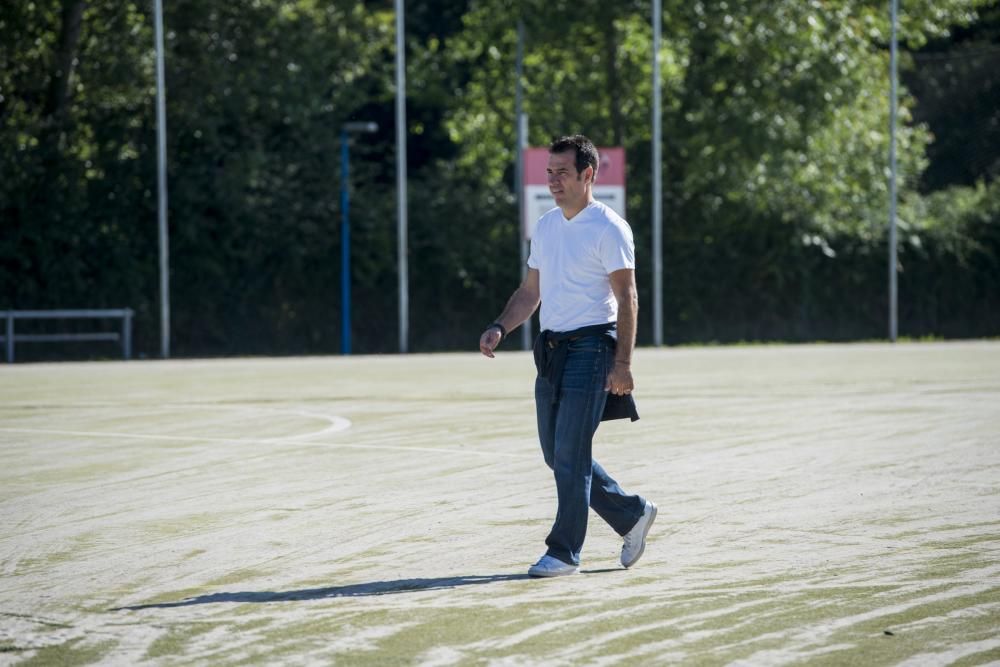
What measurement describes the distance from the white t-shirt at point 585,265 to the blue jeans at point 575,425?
126 mm

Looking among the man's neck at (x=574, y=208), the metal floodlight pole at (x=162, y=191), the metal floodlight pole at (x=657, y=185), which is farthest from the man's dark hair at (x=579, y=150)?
the metal floodlight pole at (x=657, y=185)

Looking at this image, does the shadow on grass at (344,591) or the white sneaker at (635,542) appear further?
the white sneaker at (635,542)

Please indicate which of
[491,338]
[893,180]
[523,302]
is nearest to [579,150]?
[523,302]

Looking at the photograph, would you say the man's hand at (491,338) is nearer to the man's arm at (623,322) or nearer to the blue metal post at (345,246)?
the man's arm at (623,322)

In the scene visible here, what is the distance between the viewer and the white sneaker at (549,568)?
715 centimetres

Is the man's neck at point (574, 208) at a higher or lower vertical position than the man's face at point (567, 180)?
lower

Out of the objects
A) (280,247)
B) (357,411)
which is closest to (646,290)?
(280,247)

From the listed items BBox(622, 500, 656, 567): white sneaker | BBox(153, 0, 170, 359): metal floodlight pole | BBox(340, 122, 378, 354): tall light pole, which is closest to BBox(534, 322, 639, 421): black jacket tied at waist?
BBox(622, 500, 656, 567): white sneaker

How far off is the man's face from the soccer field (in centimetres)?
165

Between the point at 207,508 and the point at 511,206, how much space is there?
28679mm

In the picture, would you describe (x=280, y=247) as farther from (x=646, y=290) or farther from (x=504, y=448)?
(x=504, y=448)

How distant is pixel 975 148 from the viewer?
163 feet

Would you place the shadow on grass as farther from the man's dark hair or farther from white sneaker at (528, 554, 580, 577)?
the man's dark hair

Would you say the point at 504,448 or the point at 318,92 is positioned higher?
the point at 318,92
